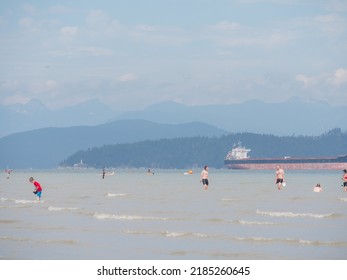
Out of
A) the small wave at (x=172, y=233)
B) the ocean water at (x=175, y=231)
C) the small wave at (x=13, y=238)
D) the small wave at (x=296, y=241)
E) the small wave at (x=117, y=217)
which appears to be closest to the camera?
the ocean water at (x=175, y=231)

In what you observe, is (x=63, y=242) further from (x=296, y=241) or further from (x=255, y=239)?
(x=296, y=241)

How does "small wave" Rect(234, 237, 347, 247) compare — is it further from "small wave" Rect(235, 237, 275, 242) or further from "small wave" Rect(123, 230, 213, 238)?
"small wave" Rect(123, 230, 213, 238)

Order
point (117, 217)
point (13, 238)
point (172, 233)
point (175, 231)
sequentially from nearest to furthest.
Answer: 1. point (13, 238)
2. point (172, 233)
3. point (175, 231)
4. point (117, 217)

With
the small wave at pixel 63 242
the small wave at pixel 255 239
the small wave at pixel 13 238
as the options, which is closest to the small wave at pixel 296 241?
the small wave at pixel 255 239

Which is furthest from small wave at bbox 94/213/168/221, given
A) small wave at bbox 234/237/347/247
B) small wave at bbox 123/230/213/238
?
small wave at bbox 234/237/347/247

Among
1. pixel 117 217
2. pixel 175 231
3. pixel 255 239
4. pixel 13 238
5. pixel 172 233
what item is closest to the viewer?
pixel 255 239

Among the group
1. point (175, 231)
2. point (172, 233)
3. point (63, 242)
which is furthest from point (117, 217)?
point (63, 242)

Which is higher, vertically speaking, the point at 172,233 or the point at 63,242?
the point at 172,233

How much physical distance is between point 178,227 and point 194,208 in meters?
10.6

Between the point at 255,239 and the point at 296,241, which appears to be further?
the point at 255,239

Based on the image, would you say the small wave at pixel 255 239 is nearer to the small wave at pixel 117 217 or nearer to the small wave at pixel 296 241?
the small wave at pixel 296 241
